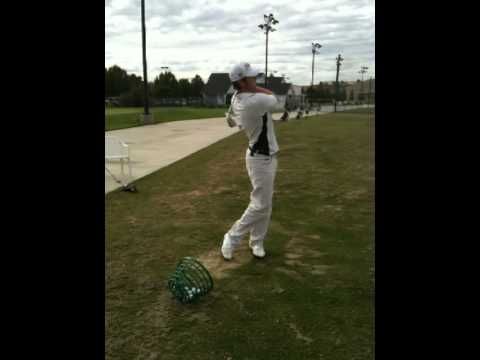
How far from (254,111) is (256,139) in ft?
1.00

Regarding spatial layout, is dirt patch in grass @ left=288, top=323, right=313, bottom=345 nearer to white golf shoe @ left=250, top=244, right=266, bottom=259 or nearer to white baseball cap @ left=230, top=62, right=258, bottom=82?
white golf shoe @ left=250, top=244, right=266, bottom=259

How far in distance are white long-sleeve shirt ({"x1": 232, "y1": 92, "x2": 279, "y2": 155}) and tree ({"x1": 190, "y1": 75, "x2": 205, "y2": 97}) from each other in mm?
77830

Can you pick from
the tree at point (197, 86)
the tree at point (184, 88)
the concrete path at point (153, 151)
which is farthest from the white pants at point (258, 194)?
the tree at point (197, 86)

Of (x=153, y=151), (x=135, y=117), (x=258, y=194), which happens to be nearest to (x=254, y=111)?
(x=258, y=194)

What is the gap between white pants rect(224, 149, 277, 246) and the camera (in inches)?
177

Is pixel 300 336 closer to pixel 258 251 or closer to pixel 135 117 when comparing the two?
pixel 258 251

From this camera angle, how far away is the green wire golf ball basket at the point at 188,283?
3.81 metres

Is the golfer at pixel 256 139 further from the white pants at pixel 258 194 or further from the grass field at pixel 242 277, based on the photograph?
the grass field at pixel 242 277

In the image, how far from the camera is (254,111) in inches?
171

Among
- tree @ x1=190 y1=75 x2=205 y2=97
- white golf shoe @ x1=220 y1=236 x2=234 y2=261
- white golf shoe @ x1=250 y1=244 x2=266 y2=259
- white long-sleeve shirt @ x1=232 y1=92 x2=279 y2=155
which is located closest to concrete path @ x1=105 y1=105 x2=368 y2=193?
white long-sleeve shirt @ x1=232 y1=92 x2=279 y2=155

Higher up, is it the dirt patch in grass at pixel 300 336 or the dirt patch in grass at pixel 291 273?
the dirt patch in grass at pixel 291 273
